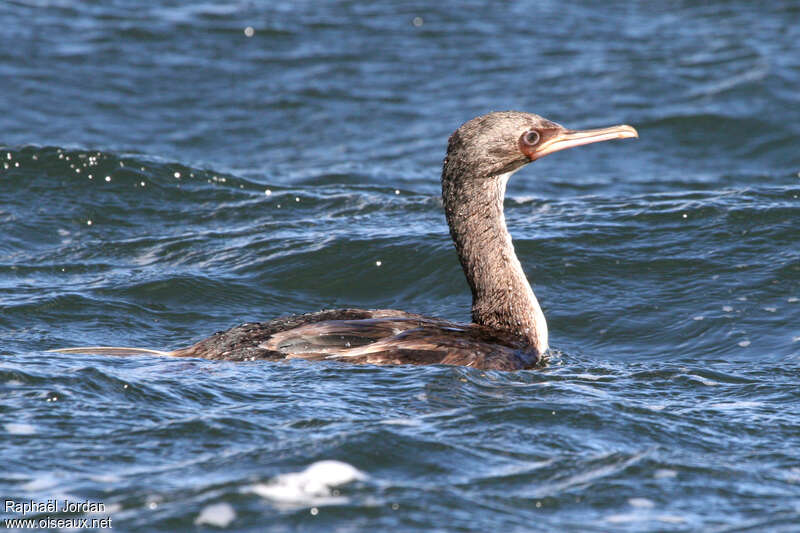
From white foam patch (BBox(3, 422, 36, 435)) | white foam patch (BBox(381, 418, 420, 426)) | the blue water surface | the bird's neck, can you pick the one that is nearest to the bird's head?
the bird's neck

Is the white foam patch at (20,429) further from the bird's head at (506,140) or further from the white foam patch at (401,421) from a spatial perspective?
the bird's head at (506,140)

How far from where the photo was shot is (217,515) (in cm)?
493

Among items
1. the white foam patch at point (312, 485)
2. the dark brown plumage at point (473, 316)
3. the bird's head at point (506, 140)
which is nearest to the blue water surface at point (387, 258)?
the white foam patch at point (312, 485)

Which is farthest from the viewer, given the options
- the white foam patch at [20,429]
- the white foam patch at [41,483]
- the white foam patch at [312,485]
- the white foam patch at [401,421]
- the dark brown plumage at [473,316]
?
the dark brown plumage at [473,316]

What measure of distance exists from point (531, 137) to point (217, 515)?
12.8 ft

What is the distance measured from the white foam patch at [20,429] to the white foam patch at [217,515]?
1.30m

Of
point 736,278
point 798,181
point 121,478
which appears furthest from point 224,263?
point 798,181

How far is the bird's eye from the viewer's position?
25.9ft

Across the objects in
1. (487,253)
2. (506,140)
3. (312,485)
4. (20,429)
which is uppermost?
(506,140)

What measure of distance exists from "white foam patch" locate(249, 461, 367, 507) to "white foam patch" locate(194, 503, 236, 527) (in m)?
0.18

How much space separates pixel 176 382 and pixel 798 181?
9.15m

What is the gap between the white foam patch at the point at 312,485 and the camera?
5.09 m

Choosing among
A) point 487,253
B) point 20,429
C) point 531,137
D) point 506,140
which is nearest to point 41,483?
point 20,429

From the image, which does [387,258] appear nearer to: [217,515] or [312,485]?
[312,485]
